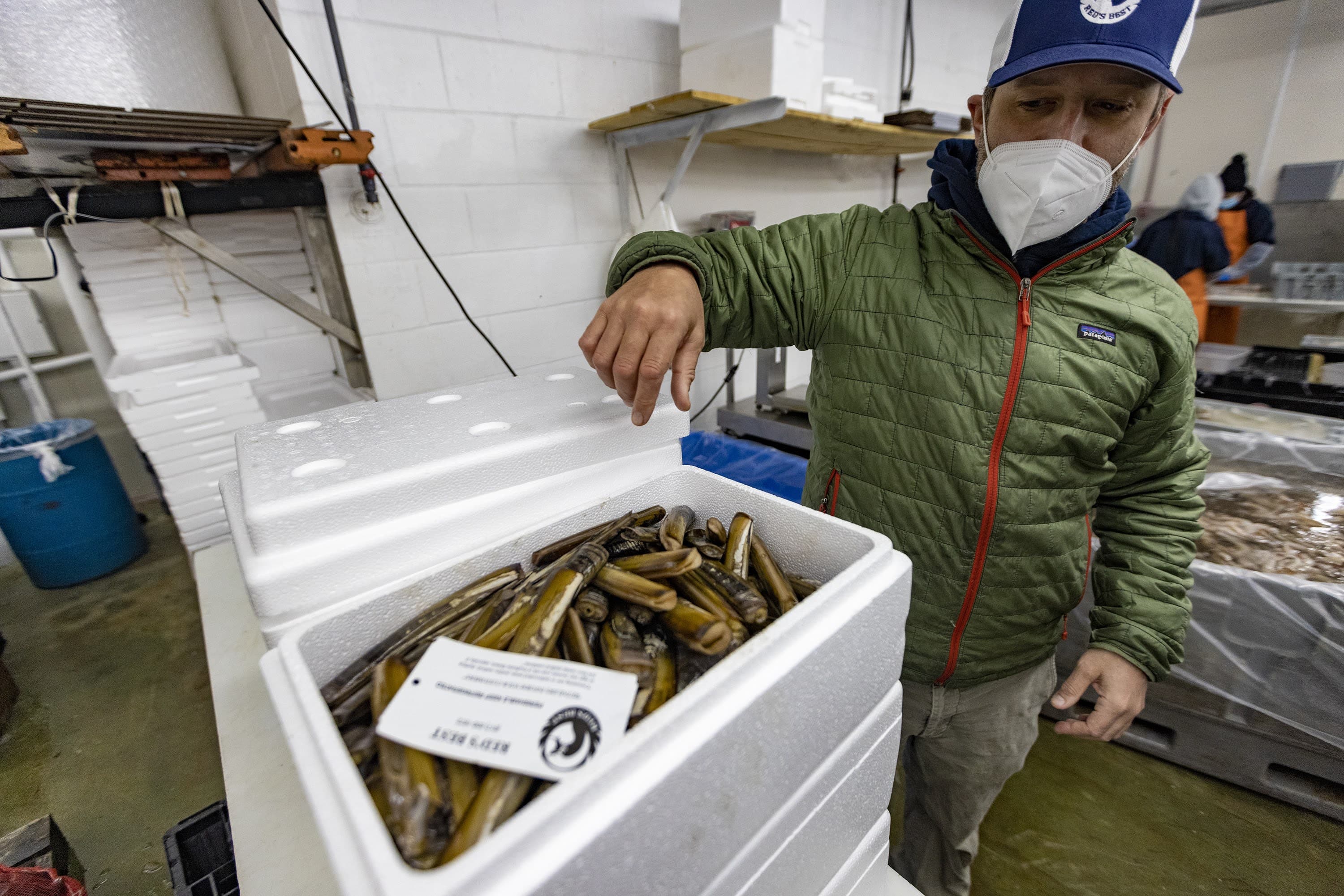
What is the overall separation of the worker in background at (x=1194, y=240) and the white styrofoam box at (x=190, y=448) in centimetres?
459

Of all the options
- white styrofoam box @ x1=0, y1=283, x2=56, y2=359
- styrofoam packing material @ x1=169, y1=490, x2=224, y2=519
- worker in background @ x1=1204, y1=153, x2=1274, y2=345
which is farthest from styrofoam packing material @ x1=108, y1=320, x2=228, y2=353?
worker in background @ x1=1204, y1=153, x2=1274, y2=345

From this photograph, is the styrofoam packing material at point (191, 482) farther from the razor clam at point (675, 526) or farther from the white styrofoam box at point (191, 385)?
the razor clam at point (675, 526)

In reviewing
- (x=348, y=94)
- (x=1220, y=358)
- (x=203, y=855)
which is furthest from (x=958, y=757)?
(x=1220, y=358)

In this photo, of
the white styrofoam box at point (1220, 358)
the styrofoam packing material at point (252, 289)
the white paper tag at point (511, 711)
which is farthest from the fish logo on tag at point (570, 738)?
the white styrofoam box at point (1220, 358)

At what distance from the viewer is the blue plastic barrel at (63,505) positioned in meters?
2.38

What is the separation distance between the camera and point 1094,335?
0.85 m

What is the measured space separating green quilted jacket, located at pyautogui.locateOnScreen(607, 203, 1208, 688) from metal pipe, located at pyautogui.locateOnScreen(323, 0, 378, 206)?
51.8 inches

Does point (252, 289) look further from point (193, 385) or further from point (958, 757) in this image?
point (958, 757)

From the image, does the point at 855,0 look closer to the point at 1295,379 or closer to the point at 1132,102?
the point at 1295,379

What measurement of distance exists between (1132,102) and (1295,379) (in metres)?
2.18

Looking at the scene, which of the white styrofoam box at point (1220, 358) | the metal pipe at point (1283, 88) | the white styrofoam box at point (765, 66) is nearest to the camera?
the white styrofoam box at point (765, 66)

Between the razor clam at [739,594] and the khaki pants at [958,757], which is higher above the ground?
the razor clam at [739,594]

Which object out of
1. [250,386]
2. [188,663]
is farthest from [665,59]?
[188,663]

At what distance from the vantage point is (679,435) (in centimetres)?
82
